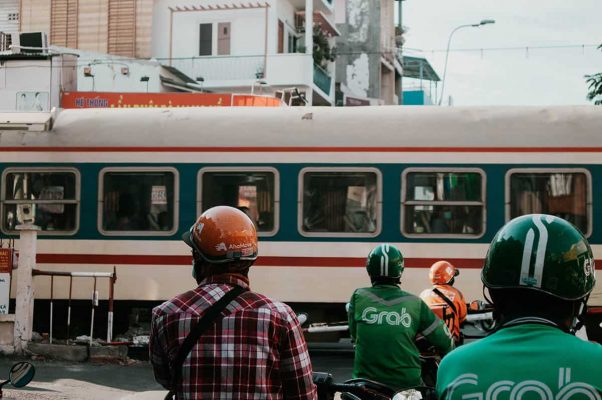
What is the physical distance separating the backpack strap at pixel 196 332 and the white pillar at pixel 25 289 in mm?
8399

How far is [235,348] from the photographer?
3.39 m

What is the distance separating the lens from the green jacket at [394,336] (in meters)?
5.50

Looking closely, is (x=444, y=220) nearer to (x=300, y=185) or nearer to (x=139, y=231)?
(x=300, y=185)

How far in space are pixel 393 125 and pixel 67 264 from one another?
4840mm

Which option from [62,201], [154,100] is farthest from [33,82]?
[62,201]

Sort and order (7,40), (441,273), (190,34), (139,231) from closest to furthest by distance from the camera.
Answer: (441,273) → (139,231) → (7,40) → (190,34)

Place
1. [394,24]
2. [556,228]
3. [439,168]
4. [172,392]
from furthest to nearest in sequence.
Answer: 1. [394,24]
2. [439,168]
3. [172,392]
4. [556,228]

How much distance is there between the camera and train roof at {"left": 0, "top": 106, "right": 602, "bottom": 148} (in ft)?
39.6

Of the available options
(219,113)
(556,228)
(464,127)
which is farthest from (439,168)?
(556,228)

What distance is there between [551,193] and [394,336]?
713cm

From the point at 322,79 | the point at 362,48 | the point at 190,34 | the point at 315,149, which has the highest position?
the point at 362,48

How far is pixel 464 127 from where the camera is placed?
12.2m

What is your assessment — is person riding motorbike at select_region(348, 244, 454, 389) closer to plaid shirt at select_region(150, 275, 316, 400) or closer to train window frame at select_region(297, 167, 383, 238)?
plaid shirt at select_region(150, 275, 316, 400)

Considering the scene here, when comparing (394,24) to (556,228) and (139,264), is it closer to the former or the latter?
(139,264)
